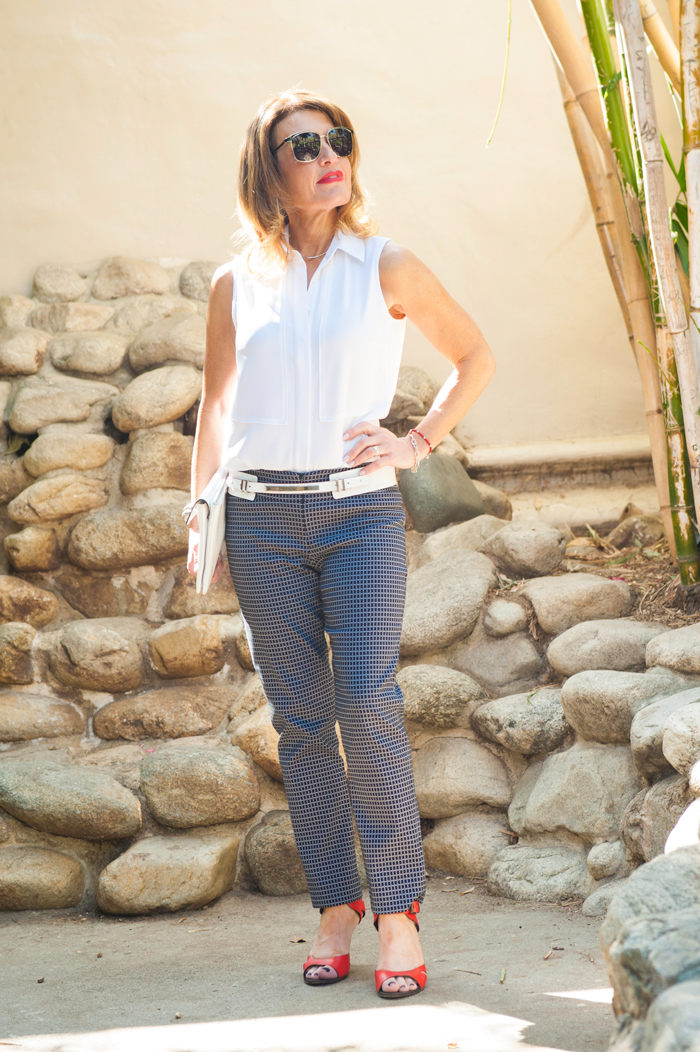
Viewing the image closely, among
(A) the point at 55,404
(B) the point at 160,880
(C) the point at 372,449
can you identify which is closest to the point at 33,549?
(A) the point at 55,404

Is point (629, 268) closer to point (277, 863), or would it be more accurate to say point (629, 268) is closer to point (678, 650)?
point (678, 650)

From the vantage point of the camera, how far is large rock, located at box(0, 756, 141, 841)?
2.52m

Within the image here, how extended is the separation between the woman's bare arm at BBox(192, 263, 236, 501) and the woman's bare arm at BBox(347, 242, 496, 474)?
0.32m

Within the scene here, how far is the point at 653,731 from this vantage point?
209cm

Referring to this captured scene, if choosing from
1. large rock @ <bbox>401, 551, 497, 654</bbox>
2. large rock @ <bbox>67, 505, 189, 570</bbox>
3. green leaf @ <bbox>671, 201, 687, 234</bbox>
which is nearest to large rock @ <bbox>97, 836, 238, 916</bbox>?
large rock @ <bbox>401, 551, 497, 654</bbox>

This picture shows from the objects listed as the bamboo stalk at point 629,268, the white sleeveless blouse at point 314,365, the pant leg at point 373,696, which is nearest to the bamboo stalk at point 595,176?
A: the bamboo stalk at point 629,268

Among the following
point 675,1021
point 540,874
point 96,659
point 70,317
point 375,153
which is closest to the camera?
point 675,1021

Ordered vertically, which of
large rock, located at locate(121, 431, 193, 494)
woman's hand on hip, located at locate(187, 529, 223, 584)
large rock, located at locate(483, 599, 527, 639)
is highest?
large rock, located at locate(121, 431, 193, 494)

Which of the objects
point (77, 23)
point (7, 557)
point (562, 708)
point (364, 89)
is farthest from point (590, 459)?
point (77, 23)

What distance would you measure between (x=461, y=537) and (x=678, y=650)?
1083mm

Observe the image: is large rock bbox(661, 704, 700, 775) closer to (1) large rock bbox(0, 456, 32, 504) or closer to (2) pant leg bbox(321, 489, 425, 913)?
(2) pant leg bbox(321, 489, 425, 913)

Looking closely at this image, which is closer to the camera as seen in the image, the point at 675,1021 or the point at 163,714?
the point at 675,1021

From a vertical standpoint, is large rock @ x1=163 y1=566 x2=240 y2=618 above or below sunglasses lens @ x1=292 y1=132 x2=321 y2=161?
below

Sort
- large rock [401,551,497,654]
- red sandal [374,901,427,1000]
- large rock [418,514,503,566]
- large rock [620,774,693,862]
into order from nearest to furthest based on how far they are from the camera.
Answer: red sandal [374,901,427,1000], large rock [620,774,693,862], large rock [401,551,497,654], large rock [418,514,503,566]
